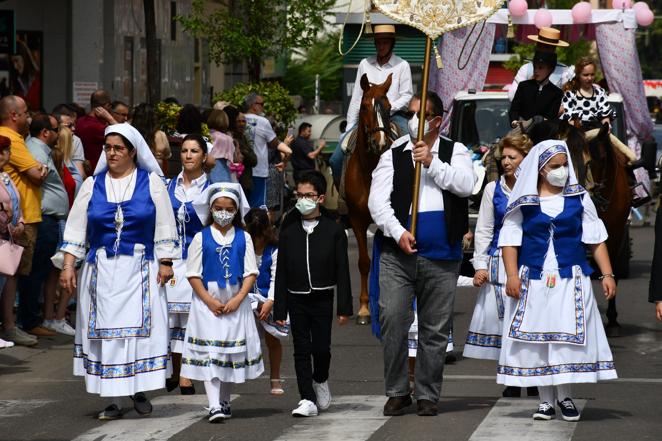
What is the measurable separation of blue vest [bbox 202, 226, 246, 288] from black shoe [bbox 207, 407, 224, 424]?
83 cm

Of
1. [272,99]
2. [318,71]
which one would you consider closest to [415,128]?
[272,99]

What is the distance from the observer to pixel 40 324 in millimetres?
14859

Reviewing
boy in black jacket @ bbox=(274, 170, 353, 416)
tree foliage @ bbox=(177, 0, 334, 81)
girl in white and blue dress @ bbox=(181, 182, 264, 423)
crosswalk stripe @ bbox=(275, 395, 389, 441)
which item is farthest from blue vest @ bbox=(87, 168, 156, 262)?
tree foliage @ bbox=(177, 0, 334, 81)

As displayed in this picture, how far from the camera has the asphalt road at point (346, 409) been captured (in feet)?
31.9

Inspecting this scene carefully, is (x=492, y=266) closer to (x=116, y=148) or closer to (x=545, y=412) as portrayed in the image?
(x=545, y=412)

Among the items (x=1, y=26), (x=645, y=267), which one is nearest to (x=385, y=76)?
(x=1, y=26)

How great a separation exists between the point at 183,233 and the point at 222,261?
1157 mm

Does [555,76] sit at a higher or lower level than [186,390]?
higher

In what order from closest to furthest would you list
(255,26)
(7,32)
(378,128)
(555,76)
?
(378,128), (555,76), (7,32), (255,26)

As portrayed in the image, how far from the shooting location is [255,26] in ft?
106

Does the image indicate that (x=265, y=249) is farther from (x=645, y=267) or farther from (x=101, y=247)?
(x=645, y=267)

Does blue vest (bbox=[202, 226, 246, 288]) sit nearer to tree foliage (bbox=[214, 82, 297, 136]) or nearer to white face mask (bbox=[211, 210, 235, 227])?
white face mask (bbox=[211, 210, 235, 227])

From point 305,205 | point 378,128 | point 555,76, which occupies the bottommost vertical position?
point 305,205

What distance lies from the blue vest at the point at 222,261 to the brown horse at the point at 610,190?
529 cm
